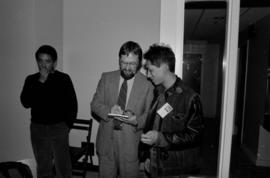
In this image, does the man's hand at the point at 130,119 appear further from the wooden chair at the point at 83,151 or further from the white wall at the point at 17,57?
the white wall at the point at 17,57

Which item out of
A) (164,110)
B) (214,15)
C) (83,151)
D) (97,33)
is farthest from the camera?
(214,15)

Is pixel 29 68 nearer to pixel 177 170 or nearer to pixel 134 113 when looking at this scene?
pixel 134 113

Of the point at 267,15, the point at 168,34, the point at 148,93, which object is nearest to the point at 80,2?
A: the point at 168,34

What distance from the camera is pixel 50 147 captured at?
6.95 ft

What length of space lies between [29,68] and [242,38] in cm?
445

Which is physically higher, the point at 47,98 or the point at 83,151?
the point at 47,98

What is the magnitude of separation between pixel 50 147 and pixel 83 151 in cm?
49

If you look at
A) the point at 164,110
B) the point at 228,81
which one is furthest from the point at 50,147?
the point at 228,81

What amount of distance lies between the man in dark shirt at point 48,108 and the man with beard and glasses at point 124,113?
0.48 metres

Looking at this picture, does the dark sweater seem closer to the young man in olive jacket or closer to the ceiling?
the young man in olive jacket

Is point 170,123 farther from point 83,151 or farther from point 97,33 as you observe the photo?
point 97,33

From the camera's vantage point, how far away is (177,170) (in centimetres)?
143

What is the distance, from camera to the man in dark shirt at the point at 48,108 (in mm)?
2020

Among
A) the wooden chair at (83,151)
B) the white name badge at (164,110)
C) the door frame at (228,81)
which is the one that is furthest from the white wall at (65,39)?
the white name badge at (164,110)
